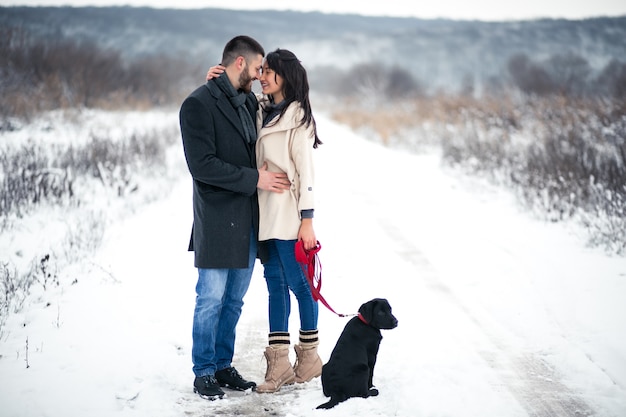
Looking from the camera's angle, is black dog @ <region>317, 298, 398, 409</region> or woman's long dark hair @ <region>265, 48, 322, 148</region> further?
woman's long dark hair @ <region>265, 48, 322, 148</region>

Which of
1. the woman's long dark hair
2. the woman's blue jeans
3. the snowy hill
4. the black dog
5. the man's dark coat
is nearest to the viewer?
the black dog

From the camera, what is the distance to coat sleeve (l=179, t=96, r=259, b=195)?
134 inches

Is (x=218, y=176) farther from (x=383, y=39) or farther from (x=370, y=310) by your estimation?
(x=383, y=39)

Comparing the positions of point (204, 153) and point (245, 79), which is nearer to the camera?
point (204, 153)

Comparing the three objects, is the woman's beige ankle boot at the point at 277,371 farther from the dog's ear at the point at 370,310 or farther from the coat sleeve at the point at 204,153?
the coat sleeve at the point at 204,153

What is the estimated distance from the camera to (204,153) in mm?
3416

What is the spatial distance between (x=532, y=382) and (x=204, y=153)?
243 centimetres

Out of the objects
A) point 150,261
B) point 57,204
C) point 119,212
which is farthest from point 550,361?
point 57,204

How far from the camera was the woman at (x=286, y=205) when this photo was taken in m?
3.56

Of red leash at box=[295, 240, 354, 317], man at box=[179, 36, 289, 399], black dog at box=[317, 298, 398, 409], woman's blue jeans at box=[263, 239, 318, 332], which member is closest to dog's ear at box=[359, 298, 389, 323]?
black dog at box=[317, 298, 398, 409]

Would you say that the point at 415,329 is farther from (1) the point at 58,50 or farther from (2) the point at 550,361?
(1) the point at 58,50

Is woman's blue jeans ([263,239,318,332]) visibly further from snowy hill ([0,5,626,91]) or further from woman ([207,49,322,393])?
snowy hill ([0,5,626,91])

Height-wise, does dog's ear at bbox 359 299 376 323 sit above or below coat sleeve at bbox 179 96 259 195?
below

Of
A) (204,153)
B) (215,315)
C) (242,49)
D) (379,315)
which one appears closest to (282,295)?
(215,315)
